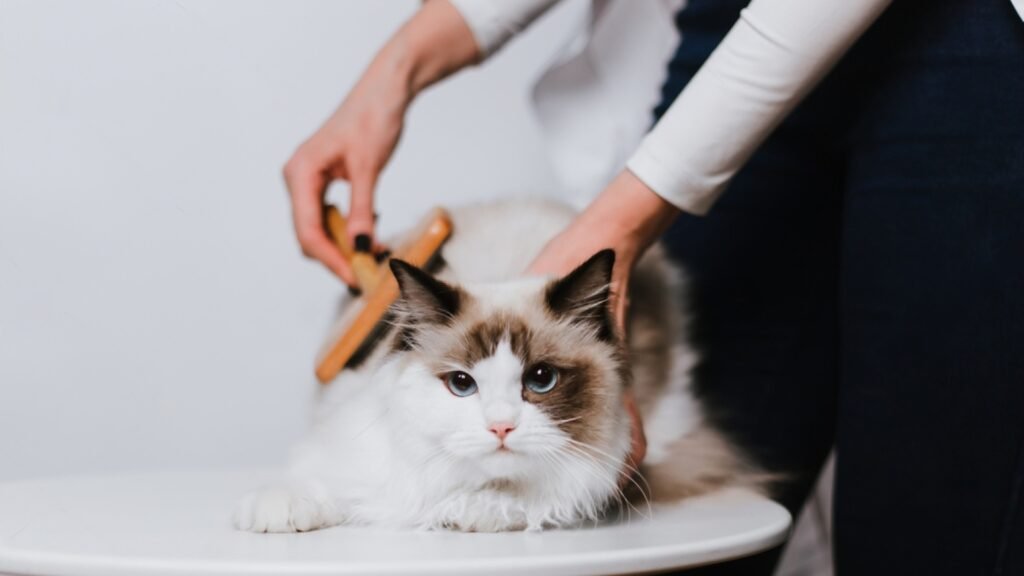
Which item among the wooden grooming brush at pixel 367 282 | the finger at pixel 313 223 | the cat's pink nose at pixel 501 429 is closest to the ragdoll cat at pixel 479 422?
the cat's pink nose at pixel 501 429

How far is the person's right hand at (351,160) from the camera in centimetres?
128

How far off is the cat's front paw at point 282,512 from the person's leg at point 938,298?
22.2 inches

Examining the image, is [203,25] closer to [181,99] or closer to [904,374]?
[181,99]

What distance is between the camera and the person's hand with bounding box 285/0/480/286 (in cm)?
128

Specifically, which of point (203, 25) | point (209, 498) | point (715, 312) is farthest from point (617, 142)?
point (209, 498)

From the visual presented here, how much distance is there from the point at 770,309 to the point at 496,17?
1.80 feet

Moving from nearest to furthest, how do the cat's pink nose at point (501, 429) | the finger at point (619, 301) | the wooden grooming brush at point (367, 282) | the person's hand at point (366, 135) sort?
the cat's pink nose at point (501, 429)
the finger at point (619, 301)
the wooden grooming brush at point (367, 282)
the person's hand at point (366, 135)

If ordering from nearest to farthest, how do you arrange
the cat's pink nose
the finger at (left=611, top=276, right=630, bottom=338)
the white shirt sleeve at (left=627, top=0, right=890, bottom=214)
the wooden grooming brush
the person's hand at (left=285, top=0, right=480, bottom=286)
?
the cat's pink nose → the white shirt sleeve at (left=627, top=0, right=890, bottom=214) → the finger at (left=611, top=276, right=630, bottom=338) → the wooden grooming brush → the person's hand at (left=285, top=0, right=480, bottom=286)

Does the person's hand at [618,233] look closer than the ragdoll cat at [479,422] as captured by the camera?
No

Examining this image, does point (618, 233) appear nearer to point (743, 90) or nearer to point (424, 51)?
point (743, 90)

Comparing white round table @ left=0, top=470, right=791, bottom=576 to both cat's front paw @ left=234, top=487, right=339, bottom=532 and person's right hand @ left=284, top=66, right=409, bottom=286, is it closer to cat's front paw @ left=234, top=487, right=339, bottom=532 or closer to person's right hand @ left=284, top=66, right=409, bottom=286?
cat's front paw @ left=234, top=487, right=339, bottom=532

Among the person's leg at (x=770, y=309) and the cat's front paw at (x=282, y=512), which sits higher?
the cat's front paw at (x=282, y=512)

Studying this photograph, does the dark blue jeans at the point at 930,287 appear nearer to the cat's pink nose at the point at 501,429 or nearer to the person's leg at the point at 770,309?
the person's leg at the point at 770,309

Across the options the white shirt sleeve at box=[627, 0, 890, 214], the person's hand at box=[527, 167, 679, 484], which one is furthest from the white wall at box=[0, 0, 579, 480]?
the white shirt sleeve at box=[627, 0, 890, 214]
